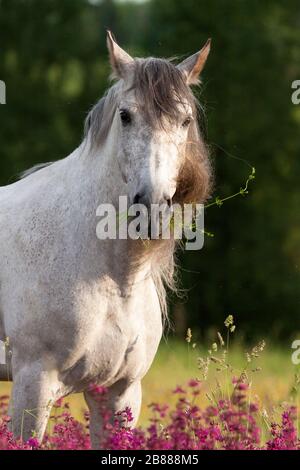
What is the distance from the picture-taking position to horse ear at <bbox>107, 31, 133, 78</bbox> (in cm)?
524

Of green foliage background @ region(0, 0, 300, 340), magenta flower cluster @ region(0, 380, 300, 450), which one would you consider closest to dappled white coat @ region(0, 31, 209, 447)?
magenta flower cluster @ region(0, 380, 300, 450)

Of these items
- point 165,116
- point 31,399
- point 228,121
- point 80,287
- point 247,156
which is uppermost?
point 228,121

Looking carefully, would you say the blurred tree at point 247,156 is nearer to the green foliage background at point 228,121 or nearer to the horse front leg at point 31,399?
the green foliage background at point 228,121

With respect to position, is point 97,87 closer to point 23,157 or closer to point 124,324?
point 23,157

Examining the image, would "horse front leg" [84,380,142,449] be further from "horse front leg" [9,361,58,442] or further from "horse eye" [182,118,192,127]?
"horse eye" [182,118,192,127]

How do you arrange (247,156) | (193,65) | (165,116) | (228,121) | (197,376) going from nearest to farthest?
1. (165,116)
2. (193,65)
3. (197,376)
4. (228,121)
5. (247,156)

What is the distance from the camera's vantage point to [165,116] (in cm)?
495

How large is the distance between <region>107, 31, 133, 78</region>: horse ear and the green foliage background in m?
17.9

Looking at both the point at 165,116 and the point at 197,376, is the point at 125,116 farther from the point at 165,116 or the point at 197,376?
the point at 197,376

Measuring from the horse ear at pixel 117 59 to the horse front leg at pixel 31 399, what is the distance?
169 cm

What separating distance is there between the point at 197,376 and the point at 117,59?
7.76m

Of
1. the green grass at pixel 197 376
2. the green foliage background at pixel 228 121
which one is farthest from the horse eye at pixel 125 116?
the green foliage background at pixel 228 121

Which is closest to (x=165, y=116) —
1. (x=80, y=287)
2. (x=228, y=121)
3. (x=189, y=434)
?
(x=80, y=287)
